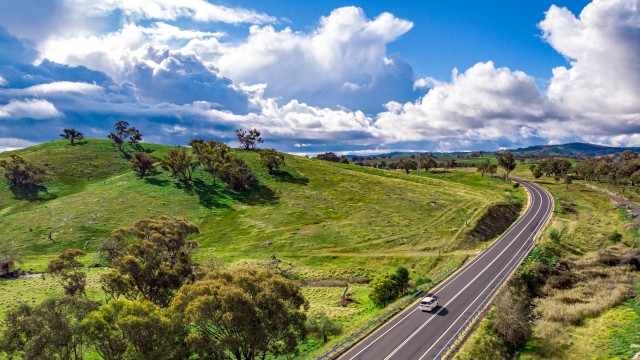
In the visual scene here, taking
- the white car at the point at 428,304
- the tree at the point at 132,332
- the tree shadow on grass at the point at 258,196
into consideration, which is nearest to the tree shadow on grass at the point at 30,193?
the tree shadow on grass at the point at 258,196

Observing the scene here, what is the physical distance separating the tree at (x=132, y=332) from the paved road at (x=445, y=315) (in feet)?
57.9

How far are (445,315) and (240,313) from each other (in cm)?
2825

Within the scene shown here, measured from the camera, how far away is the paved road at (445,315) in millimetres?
37094

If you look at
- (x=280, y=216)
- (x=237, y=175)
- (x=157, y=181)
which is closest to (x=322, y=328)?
(x=280, y=216)

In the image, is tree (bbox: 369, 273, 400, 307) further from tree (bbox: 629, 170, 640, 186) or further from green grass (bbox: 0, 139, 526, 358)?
tree (bbox: 629, 170, 640, 186)

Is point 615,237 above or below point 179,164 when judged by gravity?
below

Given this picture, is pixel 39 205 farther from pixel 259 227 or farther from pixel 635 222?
pixel 635 222

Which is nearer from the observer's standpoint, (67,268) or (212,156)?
(67,268)

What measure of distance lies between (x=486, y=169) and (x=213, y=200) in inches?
5830

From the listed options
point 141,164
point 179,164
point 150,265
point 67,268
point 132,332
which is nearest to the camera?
point 132,332

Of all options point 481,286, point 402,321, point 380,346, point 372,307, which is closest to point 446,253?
point 481,286

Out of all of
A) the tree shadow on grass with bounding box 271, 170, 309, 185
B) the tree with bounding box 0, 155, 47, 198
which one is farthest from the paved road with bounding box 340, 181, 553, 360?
the tree with bounding box 0, 155, 47, 198

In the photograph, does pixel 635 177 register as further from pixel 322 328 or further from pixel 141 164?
pixel 141 164

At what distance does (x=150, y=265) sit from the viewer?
43.7 m
